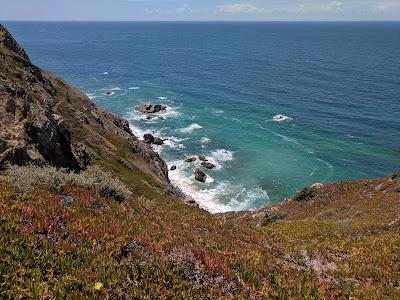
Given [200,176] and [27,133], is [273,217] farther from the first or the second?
[200,176]

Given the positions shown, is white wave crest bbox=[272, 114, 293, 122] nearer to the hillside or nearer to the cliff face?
the cliff face

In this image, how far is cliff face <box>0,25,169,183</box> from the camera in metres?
27.2

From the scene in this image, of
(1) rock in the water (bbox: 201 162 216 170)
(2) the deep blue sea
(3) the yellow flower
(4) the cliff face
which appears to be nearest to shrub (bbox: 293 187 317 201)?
(2) the deep blue sea

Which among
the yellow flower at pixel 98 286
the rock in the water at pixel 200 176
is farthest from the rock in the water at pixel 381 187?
the yellow flower at pixel 98 286

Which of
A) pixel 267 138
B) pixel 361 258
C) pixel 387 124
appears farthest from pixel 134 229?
pixel 387 124

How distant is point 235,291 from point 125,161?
45636mm

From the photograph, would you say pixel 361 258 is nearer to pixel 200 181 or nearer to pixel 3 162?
pixel 3 162

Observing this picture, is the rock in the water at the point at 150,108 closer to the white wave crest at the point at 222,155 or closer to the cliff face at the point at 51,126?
the cliff face at the point at 51,126

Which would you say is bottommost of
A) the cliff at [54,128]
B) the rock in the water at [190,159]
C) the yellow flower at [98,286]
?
the rock in the water at [190,159]

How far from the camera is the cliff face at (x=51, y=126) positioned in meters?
27.2

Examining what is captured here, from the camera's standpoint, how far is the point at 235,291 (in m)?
12.2

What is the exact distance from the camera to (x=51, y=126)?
32.4 metres

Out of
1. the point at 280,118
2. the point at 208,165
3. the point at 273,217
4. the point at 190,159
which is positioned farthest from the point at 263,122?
the point at 273,217

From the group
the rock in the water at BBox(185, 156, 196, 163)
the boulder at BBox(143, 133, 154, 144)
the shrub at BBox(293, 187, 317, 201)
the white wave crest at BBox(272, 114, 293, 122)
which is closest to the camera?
the shrub at BBox(293, 187, 317, 201)
